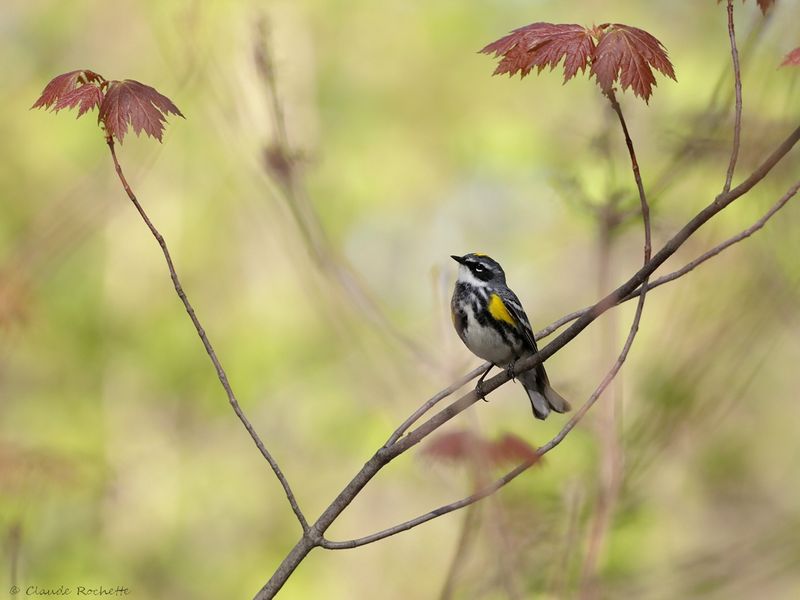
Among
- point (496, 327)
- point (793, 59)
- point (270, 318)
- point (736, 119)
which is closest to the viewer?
point (736, 119)

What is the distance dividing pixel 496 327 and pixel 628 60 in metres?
1.48

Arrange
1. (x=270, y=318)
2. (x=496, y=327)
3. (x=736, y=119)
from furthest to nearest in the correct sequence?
1. (x=270, y=318)
2. (x=496, y=327)
3. (x=736, y=119)

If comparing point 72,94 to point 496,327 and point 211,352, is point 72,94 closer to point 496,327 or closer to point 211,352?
point 211,352

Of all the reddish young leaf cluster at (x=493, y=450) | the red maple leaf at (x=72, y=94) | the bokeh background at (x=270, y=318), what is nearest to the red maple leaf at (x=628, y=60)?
the red maple leaf at (x=72, y=94)

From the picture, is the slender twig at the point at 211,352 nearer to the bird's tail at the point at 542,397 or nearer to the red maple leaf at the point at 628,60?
the red maple leaf at the point at 628,60

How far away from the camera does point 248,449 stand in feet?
21.7

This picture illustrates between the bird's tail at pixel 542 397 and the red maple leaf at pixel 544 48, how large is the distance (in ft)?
4.44

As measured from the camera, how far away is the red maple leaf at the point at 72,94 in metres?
1.76

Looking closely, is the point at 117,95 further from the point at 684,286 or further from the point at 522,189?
the point at 522,189

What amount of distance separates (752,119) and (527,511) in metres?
1.41

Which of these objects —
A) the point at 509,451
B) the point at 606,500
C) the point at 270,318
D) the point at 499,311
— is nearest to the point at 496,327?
the point at 499,311

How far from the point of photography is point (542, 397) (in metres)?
3.18

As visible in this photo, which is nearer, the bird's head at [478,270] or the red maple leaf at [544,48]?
the red maple leaf at [544,48]

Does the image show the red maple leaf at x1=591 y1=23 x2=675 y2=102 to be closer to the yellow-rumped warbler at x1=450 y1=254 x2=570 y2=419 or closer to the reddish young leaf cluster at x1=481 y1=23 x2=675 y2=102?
the reddish young leaf cluster at x1=481 y1=23 x2=675 y2=102
